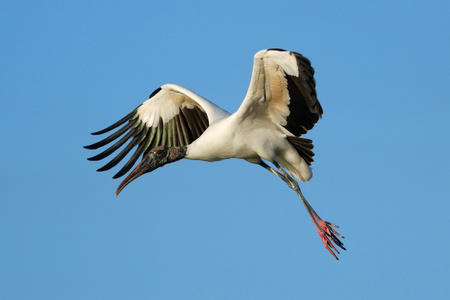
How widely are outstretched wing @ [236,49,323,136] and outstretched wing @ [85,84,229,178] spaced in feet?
7.53

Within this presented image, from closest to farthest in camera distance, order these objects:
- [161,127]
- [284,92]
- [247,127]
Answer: [284,92] < [247,127] < [161,127]

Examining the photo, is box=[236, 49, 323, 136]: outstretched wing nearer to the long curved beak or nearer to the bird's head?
the bird's head

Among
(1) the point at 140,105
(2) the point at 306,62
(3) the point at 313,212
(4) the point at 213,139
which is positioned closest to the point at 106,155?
(1) the point at 140,105

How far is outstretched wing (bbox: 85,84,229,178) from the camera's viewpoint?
1546 cm

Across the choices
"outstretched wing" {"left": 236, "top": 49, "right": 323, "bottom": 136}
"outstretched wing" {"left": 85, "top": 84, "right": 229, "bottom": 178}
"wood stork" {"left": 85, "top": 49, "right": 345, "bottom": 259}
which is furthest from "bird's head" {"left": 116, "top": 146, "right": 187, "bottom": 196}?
"outstretched wing" {"left": 236, "top": 49, "right": 323, "bottom": 136}

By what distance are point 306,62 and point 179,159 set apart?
320 centimetres

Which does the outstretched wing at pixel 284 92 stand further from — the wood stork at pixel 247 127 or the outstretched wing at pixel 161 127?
the outstretched wing at pixel 161 127

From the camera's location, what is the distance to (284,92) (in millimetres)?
12945

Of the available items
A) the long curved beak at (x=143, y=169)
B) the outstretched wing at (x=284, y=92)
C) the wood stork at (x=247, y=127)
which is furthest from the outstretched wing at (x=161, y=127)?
the outstretched wing at (x=284, y=92)

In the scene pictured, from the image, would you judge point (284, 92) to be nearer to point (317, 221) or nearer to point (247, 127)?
point (247, 127)

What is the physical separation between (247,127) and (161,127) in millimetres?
2566

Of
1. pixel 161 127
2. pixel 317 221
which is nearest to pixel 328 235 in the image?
pixel 317 221

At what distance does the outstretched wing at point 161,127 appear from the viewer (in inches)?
609

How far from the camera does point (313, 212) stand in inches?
559
